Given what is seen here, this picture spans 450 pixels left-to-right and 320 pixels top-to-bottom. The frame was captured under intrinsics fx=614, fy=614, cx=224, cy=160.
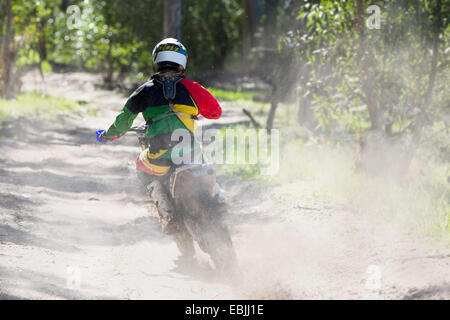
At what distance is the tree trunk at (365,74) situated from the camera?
8.05 m

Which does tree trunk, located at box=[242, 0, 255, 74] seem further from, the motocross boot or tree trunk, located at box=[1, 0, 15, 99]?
the motocross boot

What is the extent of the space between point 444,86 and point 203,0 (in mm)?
17328

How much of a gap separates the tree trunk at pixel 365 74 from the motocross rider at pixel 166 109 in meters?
3.61

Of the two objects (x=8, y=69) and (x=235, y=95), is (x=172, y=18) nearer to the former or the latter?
(x=8, y=69)

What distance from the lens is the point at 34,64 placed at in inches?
954

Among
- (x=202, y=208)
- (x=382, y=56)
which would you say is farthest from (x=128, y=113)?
(x=382, y=56)

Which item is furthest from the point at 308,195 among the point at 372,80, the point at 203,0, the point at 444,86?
the point at 203,0

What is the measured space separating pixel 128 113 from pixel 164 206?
33.7 inches

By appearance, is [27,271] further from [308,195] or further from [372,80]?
[372,80]

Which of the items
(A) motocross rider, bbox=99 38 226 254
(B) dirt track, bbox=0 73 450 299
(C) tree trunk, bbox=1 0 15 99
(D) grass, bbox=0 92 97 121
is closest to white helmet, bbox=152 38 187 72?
(A) motocross rider, bbox=99 38 226 254

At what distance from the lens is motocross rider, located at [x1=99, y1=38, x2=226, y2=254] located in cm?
509

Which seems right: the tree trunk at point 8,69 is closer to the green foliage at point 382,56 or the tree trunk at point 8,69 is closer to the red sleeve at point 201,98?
the green foliage at point 382,56

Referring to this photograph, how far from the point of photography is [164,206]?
5312 millimetres

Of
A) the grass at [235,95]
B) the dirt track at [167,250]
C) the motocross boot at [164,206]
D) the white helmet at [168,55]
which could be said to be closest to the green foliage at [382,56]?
the dirt track at [167,250]
